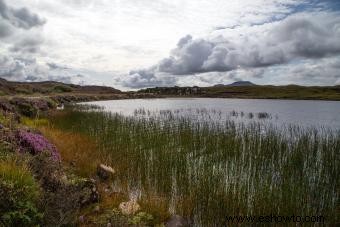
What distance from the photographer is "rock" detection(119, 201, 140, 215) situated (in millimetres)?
8090

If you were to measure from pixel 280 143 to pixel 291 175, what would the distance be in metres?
5.19

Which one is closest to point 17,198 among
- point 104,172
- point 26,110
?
point 104,172

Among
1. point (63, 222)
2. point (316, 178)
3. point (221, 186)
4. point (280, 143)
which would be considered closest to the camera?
point (63, 222)

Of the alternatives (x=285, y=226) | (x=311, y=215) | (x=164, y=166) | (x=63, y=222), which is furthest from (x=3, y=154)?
(x=311, y=215)

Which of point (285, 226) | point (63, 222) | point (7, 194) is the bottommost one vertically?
point (285, 226)

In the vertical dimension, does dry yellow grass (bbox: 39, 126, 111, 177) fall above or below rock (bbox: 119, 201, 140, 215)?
above

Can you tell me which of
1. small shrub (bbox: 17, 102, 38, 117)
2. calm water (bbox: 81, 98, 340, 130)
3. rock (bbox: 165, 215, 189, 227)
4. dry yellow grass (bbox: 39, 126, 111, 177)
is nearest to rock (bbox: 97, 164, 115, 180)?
dry yellow grass (bbox: 39, 126, 111, 177)

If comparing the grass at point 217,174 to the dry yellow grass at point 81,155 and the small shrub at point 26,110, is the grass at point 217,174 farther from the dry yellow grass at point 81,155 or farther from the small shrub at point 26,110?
the small shrub at point 26,110

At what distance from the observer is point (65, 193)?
7.22 m

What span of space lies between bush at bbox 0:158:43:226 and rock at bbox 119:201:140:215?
2289 mm

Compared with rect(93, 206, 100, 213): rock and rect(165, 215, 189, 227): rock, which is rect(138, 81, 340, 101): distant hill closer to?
rect(165, 215, 189, 227): rock

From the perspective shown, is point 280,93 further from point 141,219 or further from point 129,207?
point 141,219

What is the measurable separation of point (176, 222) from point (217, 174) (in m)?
3.17

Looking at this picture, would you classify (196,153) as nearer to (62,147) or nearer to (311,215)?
(62,147)
